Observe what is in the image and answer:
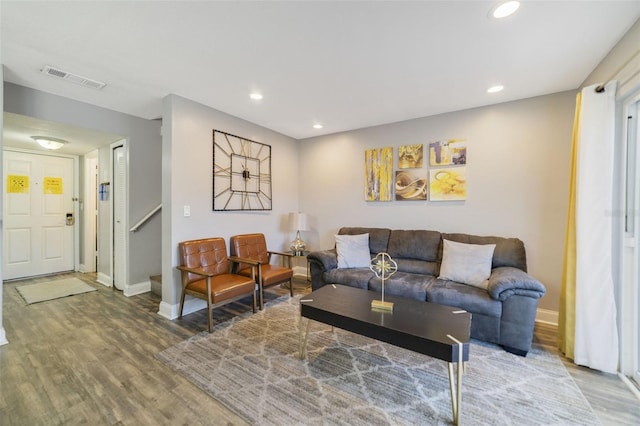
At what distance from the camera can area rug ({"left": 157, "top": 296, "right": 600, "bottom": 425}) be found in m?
1.58

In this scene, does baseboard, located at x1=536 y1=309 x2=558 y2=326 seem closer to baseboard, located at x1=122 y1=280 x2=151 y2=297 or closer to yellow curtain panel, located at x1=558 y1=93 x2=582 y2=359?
yellow curtain panel, located at x1=558 y1=93 x2=582 y2=359

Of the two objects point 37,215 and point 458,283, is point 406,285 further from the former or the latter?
point 37,215

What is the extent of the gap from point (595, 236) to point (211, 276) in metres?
3.35

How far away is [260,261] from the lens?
138 inches

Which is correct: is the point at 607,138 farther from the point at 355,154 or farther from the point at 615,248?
the point at 355,154

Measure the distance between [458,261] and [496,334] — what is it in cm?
76

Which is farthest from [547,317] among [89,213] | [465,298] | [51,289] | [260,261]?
[89,213]

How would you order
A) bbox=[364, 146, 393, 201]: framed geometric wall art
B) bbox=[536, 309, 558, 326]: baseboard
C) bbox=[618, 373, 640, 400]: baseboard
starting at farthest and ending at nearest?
bbox=[364, 146, 393, 201]: framed geometric wall art → bbox=[536, 309, 558, 326]: baseboard → bbox=[618, 373, 640, 400]: baseboard

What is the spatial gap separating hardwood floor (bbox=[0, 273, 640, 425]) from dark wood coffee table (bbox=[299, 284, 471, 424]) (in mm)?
853

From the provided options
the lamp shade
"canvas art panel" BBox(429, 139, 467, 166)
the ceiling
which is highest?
the ceiling

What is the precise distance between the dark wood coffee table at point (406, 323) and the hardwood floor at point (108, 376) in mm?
853

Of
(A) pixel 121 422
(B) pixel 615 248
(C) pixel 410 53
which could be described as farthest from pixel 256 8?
(B) pixel 615 248

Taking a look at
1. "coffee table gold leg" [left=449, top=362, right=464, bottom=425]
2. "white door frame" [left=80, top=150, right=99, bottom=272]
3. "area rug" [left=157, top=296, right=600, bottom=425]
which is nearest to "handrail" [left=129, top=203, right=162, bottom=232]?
"white door frame" [left=80, top=150, right=99, bottom=272]

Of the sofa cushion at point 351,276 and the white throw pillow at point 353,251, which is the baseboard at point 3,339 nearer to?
the sofa cushion at point 351,276
